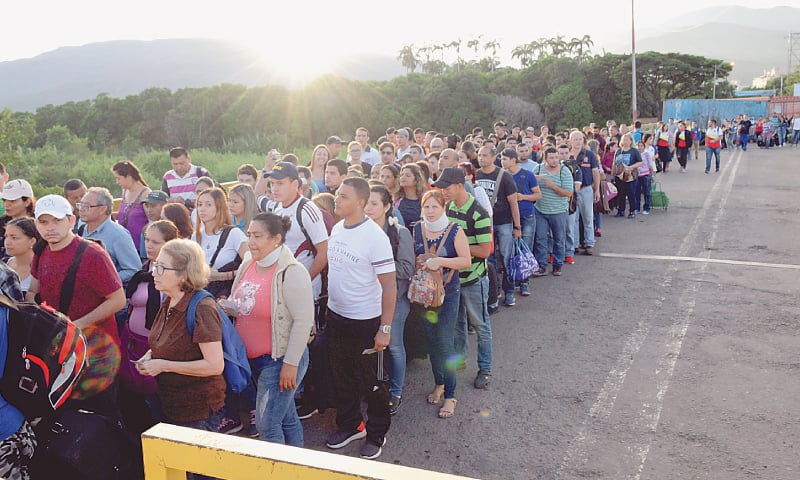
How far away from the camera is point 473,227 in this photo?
18.2ft

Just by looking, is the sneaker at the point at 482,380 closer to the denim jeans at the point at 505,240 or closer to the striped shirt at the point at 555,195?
the denim jeans at the point at 505,240

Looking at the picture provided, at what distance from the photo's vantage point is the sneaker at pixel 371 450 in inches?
175

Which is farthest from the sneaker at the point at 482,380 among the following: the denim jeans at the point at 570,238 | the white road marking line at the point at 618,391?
the denim jeans at the point at 570,238

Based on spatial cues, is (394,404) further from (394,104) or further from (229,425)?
(394,104)

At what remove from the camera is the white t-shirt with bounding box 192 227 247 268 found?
15.7 feet

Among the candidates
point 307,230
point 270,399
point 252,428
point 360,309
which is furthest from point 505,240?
point 270,399

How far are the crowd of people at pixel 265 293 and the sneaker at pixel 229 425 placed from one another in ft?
0.03

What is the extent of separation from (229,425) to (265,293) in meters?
1.72

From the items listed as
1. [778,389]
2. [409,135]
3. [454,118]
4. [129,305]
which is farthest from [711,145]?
[454,118]

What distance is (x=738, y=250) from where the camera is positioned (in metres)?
10.2

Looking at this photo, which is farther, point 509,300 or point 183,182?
point 183,182

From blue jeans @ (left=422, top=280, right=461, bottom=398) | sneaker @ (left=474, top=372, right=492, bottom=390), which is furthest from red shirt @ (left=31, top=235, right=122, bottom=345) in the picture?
sneaker @ (left=474, top=372, right=492, bottom=390)

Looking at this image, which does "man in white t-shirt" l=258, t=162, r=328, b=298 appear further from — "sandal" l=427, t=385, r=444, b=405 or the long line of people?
"sandal" l=427, t=385, r=444, b=405

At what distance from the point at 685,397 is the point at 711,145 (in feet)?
59.6
